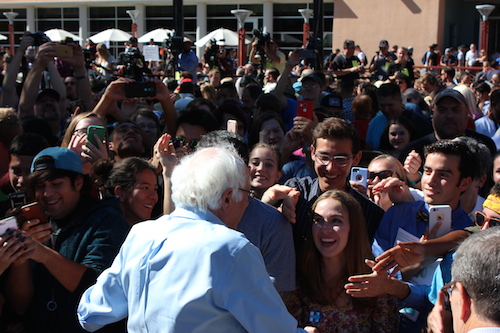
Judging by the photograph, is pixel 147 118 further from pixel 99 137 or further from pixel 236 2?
pixel 236 2

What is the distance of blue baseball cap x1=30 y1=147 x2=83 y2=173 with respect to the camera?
314 centimetres

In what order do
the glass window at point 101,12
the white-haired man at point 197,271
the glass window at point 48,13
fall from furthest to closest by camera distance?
1. the glass window at point 48,13
2. the glass window at point 101,12
3. the white-haired man at point 197,271

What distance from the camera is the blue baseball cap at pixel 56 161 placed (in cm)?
314

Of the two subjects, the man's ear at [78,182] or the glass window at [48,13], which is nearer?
the man's ear at [78,182]

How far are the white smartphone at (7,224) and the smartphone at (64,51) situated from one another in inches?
152

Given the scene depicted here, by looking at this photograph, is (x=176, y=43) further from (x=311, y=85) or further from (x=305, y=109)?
(x=305, y=109)

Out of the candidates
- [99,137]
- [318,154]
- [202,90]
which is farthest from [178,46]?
[318,154]

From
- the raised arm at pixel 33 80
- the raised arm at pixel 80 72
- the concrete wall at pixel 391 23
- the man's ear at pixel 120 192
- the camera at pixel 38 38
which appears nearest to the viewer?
the man's ear at pixel 120 192

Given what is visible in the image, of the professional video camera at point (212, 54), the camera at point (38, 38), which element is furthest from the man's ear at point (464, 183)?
the professional video camera at point (212, 54)

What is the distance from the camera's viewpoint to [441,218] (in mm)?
2980

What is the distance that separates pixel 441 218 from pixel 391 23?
82.5 feet

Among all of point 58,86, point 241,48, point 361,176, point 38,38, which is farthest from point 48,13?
point 361,176

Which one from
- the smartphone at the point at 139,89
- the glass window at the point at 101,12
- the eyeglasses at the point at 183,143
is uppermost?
the glass window at the point at 101,12

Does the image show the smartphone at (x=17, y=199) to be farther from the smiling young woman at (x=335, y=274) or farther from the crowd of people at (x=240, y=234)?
the smiling young woman at (x=335, y=274)
